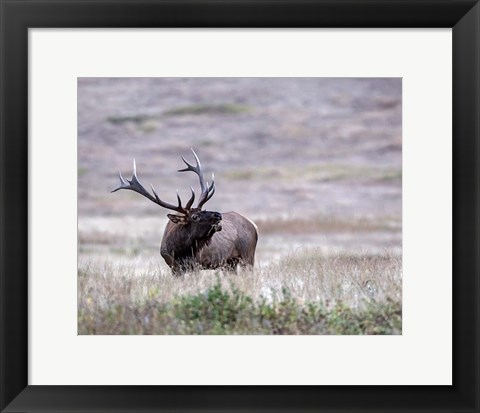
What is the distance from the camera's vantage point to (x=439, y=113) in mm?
6941

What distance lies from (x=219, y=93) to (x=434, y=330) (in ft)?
7.71

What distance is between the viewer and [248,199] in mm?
8078

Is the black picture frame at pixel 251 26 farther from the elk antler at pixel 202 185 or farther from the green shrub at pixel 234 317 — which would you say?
the elk antler at pixel 202 185

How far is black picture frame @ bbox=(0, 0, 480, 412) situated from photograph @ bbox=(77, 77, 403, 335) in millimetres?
426

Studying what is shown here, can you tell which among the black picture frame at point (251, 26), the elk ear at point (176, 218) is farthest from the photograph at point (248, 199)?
the black picture frame at point (251, 26)

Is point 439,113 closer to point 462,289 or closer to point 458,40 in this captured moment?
point 458,40

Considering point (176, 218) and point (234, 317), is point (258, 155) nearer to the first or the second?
point (176, 218)

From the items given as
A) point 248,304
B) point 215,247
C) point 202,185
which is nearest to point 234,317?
point 248,304

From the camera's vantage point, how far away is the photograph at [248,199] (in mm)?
6977

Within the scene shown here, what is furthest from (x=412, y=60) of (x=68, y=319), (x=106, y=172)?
(x=68, y=319)

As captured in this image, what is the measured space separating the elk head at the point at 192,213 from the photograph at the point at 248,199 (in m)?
0.02

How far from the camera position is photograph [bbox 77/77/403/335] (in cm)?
698

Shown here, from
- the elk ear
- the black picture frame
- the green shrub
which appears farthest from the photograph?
the black picture frame

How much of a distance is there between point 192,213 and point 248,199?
3.09 ft
